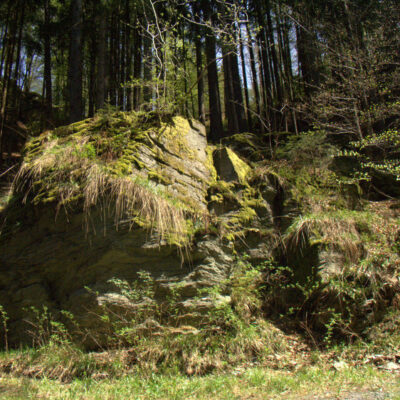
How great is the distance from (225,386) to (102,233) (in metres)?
2.64

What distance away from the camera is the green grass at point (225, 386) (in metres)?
3.41

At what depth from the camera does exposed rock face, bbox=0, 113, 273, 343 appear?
472 centimetres

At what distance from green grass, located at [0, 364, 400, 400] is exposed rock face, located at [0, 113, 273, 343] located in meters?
0.94

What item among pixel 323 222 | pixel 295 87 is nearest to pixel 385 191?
pixel 323 222

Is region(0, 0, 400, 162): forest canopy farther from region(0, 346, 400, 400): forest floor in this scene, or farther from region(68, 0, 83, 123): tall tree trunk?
region(0, 346, 400, 400): forest floor

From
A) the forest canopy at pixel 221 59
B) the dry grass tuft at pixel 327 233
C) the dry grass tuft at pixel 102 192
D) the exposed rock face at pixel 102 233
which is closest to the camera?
the exposed rock face at pixel 102 233

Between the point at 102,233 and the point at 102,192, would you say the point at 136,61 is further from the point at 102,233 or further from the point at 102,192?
the point at 102,233

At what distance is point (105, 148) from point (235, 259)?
2878 millimetres

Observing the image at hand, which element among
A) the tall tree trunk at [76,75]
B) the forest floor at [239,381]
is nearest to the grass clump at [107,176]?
the forest floor at [239,381]

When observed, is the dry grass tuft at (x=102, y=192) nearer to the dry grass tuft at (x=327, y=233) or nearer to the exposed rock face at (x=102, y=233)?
the exposed rock face at (x=102, y=233)

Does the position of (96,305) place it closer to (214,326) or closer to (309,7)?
(214,326)

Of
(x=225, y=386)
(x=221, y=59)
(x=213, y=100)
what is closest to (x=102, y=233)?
(x=225, y=386)

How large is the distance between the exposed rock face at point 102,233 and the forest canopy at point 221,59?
1.44 meters

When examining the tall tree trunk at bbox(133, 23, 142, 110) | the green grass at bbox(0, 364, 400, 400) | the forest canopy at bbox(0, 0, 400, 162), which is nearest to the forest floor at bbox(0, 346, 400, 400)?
the green grass at bbox(0, 364, 400, 400)
